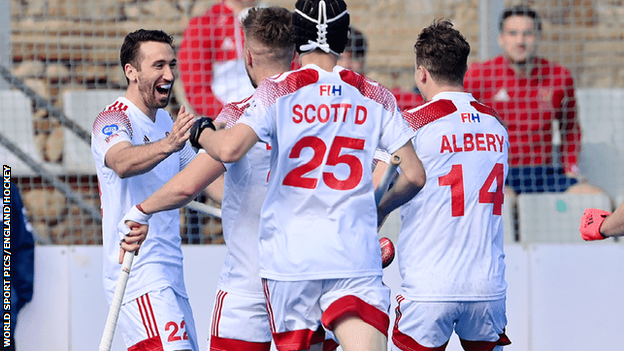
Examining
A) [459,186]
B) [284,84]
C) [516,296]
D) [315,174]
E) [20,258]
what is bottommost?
[516,296]

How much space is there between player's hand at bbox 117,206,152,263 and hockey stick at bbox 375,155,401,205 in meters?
0.97

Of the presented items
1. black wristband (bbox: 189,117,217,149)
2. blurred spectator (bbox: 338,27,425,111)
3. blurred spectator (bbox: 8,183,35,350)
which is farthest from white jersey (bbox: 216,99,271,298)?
blurred spectator (bbox: 338,27,425,111)

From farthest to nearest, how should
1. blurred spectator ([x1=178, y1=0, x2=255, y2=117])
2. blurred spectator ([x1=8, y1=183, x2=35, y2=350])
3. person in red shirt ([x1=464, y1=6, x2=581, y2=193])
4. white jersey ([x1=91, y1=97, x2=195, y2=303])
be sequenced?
blurred spectator ([x1=178, y1=0, x2=255, y2=117]), person in red shirt ([x1=464, y1=6, x2=581, y2=193]), blurred spectator ([x1=8, y1=183, x2=35, y2=350]), white jersey ([x1=91, y1=97, x2=195, y2=303])

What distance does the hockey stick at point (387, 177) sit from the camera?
315cm

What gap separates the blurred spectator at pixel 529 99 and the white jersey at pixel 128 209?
3.30 meters

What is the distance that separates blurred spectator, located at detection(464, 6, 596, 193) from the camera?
6.41 m

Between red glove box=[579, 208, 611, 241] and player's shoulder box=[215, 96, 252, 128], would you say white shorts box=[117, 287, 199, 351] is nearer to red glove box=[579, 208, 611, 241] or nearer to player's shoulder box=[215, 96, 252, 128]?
player's shoulder box=[215, 96, 252, 128]

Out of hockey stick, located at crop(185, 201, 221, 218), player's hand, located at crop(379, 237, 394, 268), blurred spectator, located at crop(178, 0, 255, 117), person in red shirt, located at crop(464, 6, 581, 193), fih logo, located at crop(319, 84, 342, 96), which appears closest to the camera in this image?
fih logo, located at crop(319, 84, 342, 96)

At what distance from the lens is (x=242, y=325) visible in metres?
3.53

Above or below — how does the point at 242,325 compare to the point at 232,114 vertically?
below

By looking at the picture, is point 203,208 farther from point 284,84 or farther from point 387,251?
point 284,84

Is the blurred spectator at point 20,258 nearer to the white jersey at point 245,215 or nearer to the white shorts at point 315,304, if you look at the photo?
the white jersey at point 245,215

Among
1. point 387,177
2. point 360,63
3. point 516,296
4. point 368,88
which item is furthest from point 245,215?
point 360,63

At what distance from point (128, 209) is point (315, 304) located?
1.26 m
